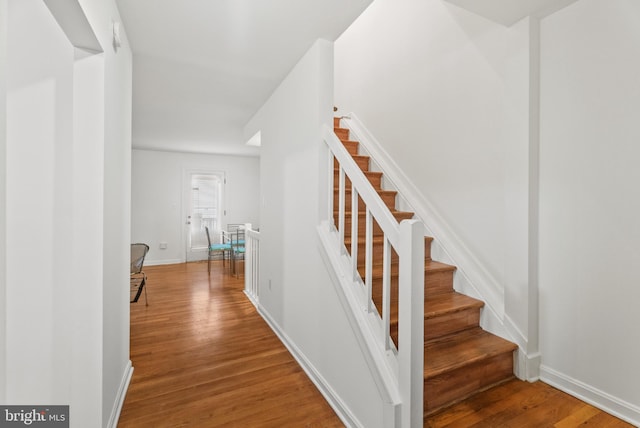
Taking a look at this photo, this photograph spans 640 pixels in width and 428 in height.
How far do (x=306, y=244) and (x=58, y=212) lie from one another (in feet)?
4.68

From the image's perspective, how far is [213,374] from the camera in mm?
2154

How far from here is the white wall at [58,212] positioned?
1.15 meters

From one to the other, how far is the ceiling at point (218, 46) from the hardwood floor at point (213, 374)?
7.85 ft

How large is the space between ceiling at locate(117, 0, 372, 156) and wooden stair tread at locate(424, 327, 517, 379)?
2.14 meters

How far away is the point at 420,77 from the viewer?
2.73 m

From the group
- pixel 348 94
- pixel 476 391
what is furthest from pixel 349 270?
pixel 348 94

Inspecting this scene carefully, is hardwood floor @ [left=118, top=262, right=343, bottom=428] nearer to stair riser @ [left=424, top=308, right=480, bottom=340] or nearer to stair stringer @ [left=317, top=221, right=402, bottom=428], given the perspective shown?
stair stringer @ [left=317, top=221, right=402, bottom=428]

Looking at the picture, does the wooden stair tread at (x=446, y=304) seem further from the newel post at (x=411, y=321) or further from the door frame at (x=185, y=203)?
the door frame at (x=185, y=203)

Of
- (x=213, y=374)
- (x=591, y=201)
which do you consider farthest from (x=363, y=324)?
(x=591, y=201)

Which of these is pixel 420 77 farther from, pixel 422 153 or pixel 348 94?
pixel 348 94

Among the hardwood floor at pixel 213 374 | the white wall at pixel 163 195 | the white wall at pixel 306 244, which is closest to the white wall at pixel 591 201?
the white wall at pixel 306 244

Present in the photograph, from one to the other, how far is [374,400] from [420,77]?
264 centimetres

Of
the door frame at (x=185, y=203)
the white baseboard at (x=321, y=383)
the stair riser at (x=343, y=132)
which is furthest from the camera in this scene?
the door frame at (x=185, y=203)

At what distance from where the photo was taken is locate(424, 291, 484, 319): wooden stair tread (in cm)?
194
